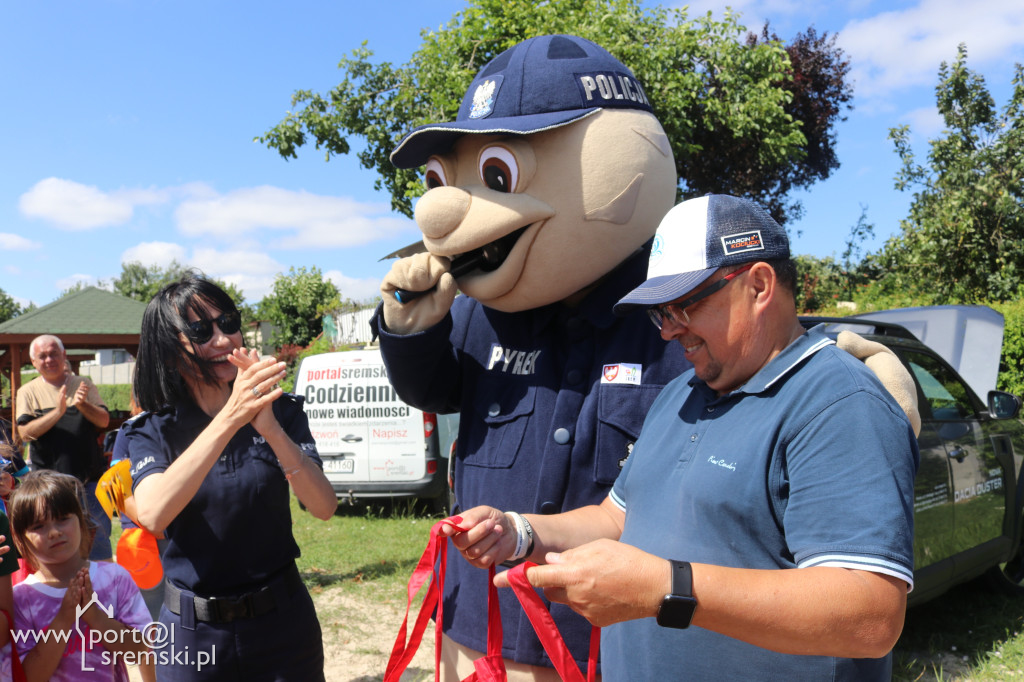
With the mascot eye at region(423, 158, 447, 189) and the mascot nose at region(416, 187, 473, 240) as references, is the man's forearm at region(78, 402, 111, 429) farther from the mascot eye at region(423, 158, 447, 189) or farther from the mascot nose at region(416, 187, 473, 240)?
the mascot nose at region(416, 187, 473, 240)

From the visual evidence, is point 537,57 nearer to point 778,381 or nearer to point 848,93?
point 778,381

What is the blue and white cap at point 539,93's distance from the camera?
241cm

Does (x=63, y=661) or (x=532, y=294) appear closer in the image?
(x=532, y=294)

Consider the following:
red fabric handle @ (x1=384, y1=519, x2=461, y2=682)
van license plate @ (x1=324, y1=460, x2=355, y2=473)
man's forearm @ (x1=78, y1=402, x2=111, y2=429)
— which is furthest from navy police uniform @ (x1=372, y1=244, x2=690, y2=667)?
van license plate @ (x1=324, y1=460, x2=355, y2=473)

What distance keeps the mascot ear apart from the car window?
264 centimetres

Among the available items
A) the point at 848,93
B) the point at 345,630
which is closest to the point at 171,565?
the point at 345,630

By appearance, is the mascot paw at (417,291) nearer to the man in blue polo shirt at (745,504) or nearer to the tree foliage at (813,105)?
the man in blue polo shirt at (745,504)

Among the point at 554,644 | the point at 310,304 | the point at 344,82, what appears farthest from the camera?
the point at 310,304

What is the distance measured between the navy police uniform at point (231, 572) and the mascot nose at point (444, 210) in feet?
3.49

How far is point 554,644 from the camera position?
1695 millimetres

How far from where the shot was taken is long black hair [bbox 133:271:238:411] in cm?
272

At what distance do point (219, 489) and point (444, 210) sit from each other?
127 centimetres

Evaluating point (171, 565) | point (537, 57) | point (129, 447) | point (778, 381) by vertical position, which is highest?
point (537, 57)

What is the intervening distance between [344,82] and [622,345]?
1004cm
